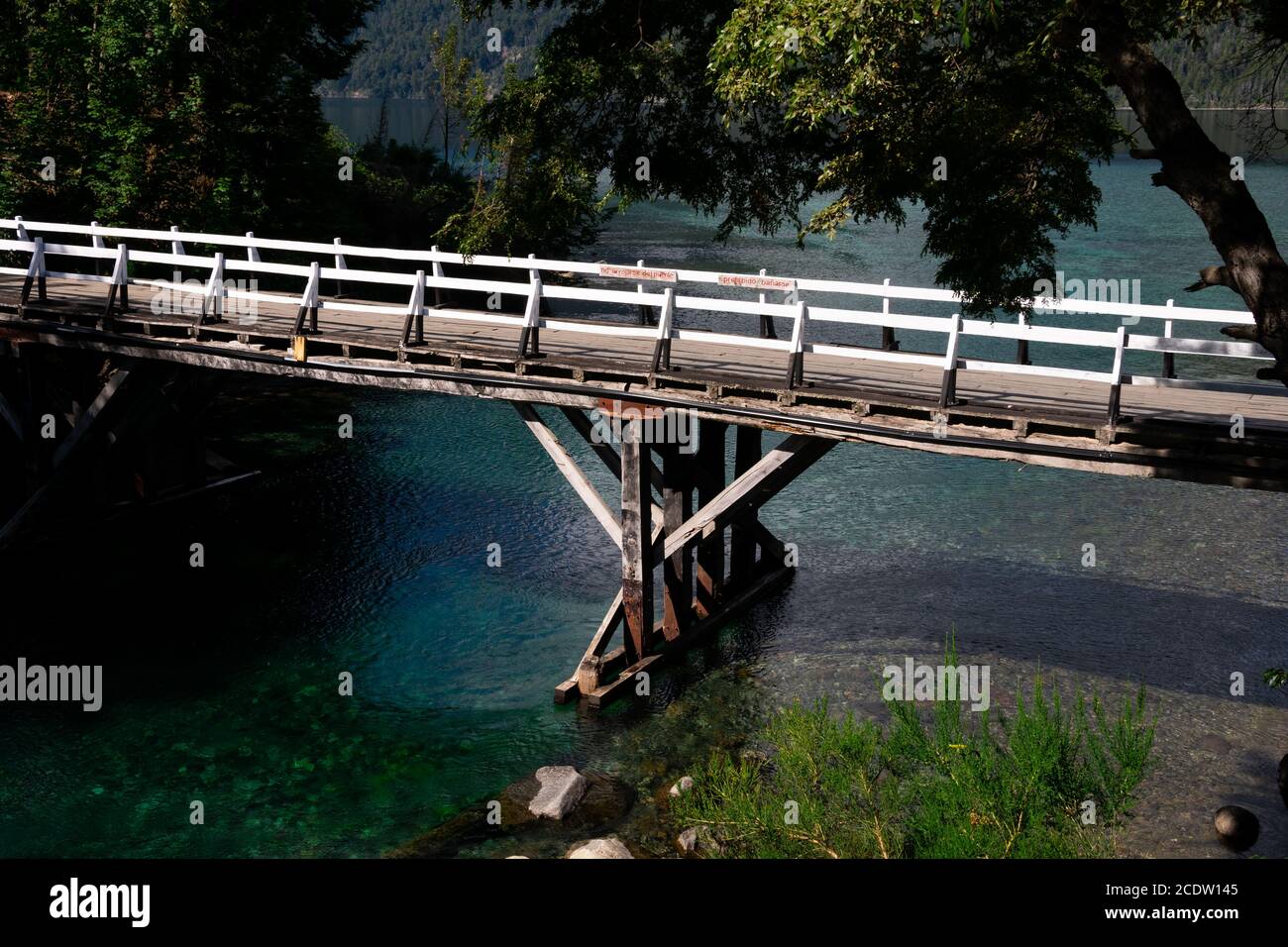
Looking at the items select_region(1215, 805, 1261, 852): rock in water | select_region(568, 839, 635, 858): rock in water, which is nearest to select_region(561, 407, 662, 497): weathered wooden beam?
select_region(568, 839, 635, 858): rock in water

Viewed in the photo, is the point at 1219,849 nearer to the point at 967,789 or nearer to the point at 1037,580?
the point at 967,789

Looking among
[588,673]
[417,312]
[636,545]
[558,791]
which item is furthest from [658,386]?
[558,791]

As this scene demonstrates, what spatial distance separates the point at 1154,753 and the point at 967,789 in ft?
18.3

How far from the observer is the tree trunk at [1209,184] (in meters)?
10.0

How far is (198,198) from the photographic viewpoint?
1299 inches

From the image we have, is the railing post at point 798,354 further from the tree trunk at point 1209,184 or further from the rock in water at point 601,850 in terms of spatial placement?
the rock in water at point 601,850

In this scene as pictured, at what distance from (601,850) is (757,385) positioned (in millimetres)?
5462

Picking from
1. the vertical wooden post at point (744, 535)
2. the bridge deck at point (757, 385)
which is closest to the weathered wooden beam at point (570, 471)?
the bridge deck at point (757, 385)

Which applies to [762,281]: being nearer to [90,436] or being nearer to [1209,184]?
[1209,184]

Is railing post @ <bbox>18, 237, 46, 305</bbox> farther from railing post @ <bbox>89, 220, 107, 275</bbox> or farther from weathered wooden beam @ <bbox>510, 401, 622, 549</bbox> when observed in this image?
weathered wooden beam @ <bbox>510, 401, 622, 549</bbox>

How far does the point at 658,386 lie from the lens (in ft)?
49.5

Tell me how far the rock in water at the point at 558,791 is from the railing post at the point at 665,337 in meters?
4.72

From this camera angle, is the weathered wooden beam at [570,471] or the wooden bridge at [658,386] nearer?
the wooden bridge at [658,386]

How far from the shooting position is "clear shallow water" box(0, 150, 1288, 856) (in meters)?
14.2
